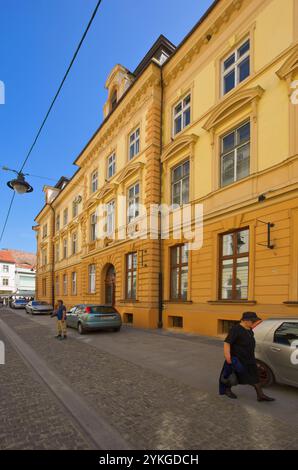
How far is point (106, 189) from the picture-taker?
21.0 meters

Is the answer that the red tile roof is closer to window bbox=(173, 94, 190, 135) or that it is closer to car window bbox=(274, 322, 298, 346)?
window bbox=(173, 94, 190, 135)

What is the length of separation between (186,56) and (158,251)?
9.40 m

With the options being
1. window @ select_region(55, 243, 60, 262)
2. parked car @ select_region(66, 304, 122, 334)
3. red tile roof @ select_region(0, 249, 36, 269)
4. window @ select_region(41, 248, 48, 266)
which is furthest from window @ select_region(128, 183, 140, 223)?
red tile roof @ select_region(0, 249, 36, 269)

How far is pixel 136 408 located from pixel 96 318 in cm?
913

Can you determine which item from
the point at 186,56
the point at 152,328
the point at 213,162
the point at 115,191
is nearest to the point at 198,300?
the point at 152,328

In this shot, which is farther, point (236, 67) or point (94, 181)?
point (94, 181)

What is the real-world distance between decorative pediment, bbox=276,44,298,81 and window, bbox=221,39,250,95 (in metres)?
2.07

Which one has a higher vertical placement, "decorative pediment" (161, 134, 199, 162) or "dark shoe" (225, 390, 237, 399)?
"decorative pediment" (161, 134, 199, 162)

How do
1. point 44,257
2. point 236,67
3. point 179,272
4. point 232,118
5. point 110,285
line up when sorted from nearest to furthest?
point 232,118, point 236,67, point 179,272, point 110,285, point 44,257

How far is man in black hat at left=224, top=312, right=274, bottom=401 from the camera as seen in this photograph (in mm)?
4969

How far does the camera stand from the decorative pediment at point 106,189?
20077mm

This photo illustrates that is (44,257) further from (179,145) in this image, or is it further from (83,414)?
(83,414)

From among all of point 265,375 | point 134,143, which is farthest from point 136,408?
point 134,143
